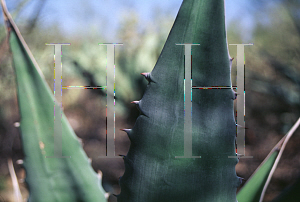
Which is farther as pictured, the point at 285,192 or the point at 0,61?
the point at 0,61

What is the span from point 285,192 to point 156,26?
52cm

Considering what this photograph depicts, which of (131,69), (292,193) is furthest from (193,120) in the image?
(131,69)

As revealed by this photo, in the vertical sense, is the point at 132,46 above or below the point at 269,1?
below

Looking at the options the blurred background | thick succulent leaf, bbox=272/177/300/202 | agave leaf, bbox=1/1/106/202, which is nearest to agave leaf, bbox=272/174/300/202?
thick succulent leaf, bbox=272/177/300/202

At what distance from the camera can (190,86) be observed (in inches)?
9.6

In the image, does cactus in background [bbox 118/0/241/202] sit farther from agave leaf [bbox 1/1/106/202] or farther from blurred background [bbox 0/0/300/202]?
blurred background [bbox 0/0/300/202]

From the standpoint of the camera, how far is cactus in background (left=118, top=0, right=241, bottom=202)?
24 centimetres

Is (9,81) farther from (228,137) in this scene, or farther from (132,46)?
(228,137)

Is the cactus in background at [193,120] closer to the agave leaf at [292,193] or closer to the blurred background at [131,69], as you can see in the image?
the agave leaf at [292,193]

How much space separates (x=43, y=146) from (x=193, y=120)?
153 millimetres

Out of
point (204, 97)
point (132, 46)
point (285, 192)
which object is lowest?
point (285, 192)

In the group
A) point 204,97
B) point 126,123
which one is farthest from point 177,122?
point 126,123

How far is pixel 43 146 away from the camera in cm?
26

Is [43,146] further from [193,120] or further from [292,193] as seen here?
[292,193]
